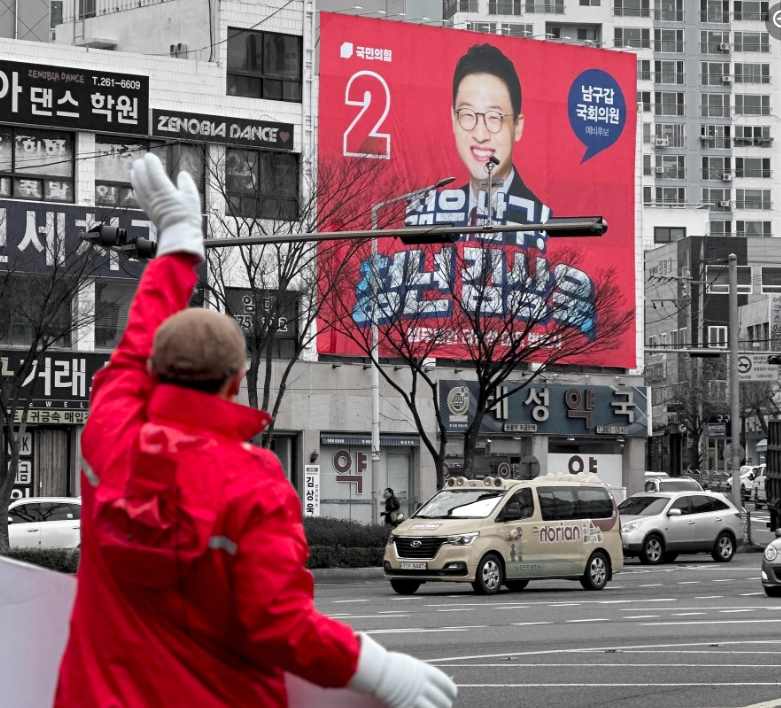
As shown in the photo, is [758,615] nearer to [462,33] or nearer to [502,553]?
[502,553]

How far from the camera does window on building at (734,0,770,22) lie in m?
116

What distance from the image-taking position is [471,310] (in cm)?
3850

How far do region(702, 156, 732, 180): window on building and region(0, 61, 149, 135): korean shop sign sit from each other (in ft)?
269

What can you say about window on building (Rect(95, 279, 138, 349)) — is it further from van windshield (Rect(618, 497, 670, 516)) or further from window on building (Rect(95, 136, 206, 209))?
van windshield (Rect(618, 497, 670, 516))

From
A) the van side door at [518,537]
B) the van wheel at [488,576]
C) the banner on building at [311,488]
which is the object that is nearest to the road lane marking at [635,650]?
the van wheel at [488,576]

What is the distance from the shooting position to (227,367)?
10.6ft

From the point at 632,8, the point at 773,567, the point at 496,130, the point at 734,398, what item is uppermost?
the point at 632,8

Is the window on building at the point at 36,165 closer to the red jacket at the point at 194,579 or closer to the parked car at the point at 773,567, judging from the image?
the parked car at the point at 773,567

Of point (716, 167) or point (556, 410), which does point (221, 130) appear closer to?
point (556, 410)

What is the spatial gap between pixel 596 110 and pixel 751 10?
71535 mm

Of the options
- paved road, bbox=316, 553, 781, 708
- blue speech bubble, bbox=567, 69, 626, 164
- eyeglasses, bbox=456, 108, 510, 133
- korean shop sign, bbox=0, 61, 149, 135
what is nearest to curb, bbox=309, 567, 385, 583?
paved road, bbox=316, 553, 781, 708

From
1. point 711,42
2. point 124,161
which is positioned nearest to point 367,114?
point 124,161

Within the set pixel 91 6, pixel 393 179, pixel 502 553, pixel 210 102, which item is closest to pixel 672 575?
pixel 502 553

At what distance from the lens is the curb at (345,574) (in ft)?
97.3
